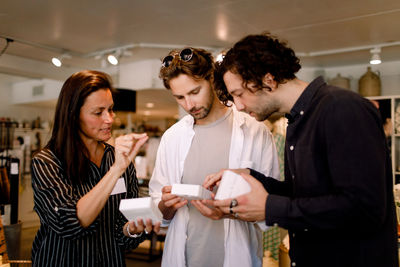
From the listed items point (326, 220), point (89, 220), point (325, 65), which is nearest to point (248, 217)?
point (326, 220)

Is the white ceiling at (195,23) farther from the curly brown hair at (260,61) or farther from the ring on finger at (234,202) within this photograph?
the ring on finger at (234,202)

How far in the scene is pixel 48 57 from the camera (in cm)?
593

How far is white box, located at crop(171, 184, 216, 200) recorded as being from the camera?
1.46 meters

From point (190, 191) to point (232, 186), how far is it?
9.9 inches

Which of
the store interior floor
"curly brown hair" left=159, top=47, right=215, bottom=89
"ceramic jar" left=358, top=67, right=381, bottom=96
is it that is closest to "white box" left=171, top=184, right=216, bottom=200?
"curly brown hair" left=159, top=47, right=215, bottom=89

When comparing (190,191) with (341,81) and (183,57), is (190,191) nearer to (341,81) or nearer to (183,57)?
(183,57)

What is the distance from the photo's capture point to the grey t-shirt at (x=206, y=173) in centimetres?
173

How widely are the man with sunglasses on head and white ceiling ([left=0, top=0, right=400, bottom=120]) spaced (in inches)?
71.9

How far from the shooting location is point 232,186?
1302mm

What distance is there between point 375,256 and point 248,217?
0.44m

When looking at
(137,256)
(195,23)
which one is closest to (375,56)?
(195,23)

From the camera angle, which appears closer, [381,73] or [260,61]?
[260,61]

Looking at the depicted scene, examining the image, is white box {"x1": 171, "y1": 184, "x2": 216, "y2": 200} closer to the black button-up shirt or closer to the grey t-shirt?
the grey t-shirt

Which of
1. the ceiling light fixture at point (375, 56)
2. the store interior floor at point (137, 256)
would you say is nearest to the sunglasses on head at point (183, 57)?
the store interior floor at point (137, 256)
